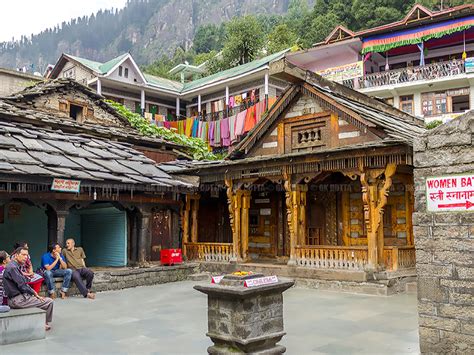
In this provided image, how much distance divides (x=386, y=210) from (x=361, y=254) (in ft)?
11.4

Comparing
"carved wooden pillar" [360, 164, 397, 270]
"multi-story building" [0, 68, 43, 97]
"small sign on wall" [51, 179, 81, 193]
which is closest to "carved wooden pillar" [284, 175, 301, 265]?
"carved wooden pillar" [360, 164, 397, 270]

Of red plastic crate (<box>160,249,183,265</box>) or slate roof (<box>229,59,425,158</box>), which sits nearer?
slate roof (<box>229,59,425,158</box>)

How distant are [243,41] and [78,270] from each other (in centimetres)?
3723

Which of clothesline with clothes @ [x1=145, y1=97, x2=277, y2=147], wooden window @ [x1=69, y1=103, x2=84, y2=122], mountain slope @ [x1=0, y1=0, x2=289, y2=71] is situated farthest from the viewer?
mountain slope @ [x1=0, y1=0, x2=289, y2=71]

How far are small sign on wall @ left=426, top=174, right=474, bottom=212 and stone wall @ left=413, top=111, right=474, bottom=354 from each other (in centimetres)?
7

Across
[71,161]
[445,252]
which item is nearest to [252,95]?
[71,161]

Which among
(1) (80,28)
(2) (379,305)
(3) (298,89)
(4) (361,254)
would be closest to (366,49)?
Result: (3) (298,89)

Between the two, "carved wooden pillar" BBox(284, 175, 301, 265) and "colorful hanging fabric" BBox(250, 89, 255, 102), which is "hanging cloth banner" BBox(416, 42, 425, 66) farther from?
"carved wooden pillar" BBox(284, 175, 301, 265)

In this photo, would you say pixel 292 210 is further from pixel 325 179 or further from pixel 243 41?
pixel 243 41

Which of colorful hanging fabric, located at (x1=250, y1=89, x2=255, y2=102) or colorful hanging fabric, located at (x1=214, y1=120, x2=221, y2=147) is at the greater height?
colorful hanging fabric, located at (x1=250, y1=89, x2=255, y2=102)

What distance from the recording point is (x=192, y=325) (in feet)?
31.4

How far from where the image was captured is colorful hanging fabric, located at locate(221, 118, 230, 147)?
33.9 metres

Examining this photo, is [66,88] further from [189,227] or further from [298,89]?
[298,89]

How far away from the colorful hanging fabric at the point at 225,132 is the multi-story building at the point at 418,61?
817cm
